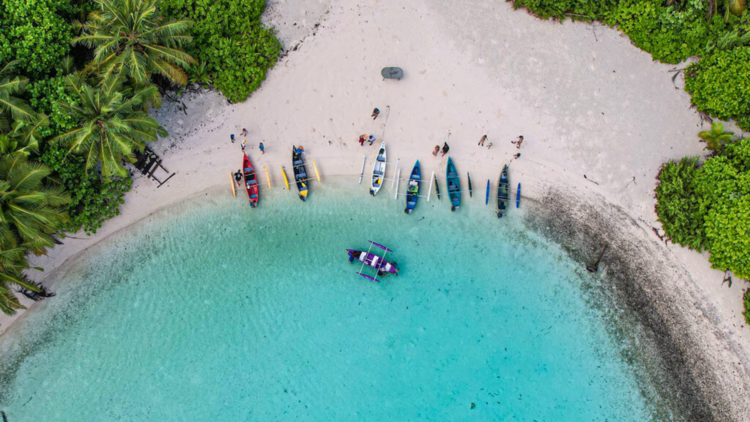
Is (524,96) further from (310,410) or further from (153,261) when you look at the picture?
(153,261)

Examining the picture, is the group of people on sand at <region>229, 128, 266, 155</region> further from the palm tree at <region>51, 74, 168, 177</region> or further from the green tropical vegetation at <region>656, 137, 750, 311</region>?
the green tropical vegetation at <region>656, 137, 750, 311</region>

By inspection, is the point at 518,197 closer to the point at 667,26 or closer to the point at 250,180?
the point at 667,26

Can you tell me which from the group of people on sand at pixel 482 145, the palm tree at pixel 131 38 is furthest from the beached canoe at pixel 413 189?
the palm tree at pixel 131 38

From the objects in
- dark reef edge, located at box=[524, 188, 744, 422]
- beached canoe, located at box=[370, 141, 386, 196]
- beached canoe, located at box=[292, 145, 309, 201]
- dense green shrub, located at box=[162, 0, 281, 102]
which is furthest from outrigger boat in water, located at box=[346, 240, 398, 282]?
dense green shrub, located at box=[162, 0, 281, 102]

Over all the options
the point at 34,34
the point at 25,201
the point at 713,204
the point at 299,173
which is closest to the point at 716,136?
the point at 713,204

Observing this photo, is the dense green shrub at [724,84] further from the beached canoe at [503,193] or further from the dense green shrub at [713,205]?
the beached canoe at [503,193]
